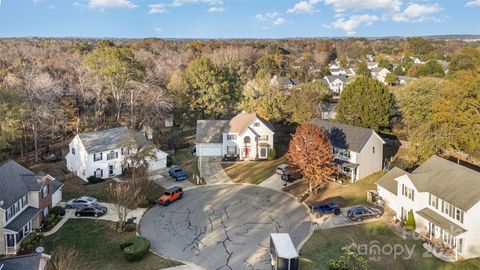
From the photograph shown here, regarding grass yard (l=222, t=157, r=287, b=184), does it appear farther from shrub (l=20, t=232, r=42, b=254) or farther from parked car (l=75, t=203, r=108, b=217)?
shrub (l=20, t=232, r=42, b=254)

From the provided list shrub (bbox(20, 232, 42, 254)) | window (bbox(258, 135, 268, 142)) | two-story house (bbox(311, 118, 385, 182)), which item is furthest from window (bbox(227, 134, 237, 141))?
shrub (bbox(20, 232, 42, 254))

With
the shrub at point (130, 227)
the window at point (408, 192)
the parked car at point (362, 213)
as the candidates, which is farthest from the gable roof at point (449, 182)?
the shrub at point (130, 227)

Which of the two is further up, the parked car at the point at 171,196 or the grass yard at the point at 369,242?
the parked car at the point at 171,196

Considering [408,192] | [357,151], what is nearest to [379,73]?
[357,151]

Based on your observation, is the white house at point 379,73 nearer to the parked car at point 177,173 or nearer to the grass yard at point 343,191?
the grass yard at point 343,191

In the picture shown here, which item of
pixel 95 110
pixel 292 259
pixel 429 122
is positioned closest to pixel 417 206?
pixel 292 259

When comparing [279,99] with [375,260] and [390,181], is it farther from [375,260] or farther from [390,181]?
[375,260]

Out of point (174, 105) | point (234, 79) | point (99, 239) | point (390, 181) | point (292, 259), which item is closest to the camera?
point (292, 259)
